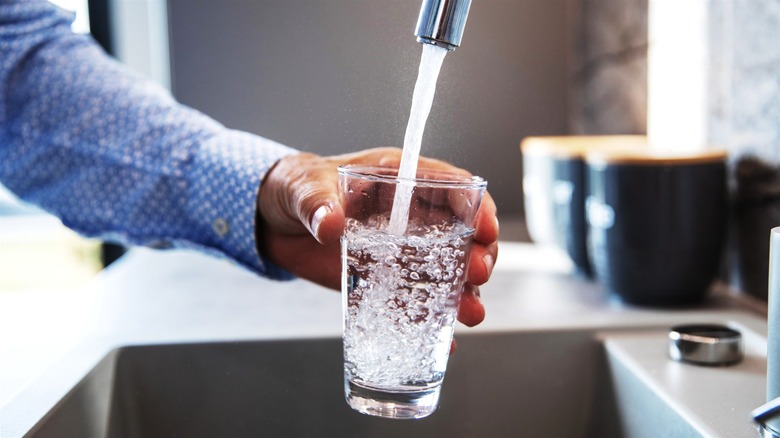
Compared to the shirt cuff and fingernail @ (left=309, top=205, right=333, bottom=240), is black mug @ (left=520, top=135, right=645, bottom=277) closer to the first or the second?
the shirt cuff

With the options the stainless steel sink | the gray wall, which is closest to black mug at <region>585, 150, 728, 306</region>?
the stainless steel sink

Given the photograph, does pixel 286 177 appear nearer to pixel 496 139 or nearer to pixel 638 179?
pixel 496 139

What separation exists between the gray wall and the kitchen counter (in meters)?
0.26

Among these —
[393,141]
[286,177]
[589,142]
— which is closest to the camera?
[393,141]

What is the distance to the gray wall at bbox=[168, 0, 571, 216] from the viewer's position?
603 mm

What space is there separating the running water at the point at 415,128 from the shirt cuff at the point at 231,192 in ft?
0.67

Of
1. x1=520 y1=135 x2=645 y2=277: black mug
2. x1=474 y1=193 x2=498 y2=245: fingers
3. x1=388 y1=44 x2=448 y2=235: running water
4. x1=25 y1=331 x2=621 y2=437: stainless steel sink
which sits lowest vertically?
x1=25 y1=331 x2=621 y2=437: stainless steel sink

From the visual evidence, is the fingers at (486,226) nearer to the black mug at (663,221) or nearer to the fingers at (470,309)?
the fingers at (470,309)

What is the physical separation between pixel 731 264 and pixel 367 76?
64 centimetres

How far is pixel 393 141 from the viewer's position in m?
0.60

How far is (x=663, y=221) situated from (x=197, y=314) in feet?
1.80

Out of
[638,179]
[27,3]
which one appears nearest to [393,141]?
[638,179]

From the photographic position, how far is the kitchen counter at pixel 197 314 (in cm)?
76

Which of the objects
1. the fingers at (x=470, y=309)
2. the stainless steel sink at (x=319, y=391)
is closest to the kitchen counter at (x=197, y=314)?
the stainless steel sink at (x=319, y=391)
